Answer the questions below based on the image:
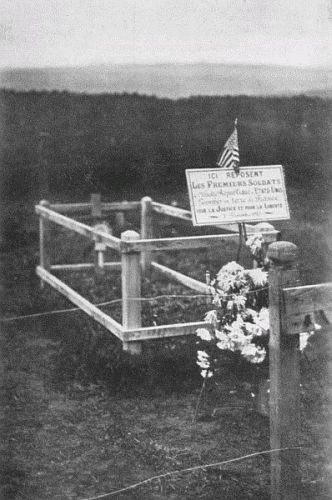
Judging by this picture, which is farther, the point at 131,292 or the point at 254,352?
the point at 131,292

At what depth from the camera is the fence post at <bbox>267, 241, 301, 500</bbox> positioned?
Answer: 351 centimetres

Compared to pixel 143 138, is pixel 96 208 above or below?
below

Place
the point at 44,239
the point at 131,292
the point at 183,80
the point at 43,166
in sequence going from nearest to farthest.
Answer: the point at 131,292, the point at 183,80, the point at 44,239, the point at 43,166

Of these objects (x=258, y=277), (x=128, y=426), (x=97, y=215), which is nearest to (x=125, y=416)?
(x=128, y=426)

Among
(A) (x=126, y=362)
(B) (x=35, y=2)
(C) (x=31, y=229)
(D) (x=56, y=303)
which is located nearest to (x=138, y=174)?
(C) (x=31, y=229)

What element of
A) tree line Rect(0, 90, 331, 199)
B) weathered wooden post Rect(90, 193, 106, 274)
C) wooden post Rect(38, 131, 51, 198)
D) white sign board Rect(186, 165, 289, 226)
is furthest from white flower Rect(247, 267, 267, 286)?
wooden post Rect(38, 131, 51, 198)

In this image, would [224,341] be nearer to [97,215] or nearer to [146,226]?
[146,226]

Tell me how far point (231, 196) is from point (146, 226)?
3768 mm

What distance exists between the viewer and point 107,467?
4.08 metres

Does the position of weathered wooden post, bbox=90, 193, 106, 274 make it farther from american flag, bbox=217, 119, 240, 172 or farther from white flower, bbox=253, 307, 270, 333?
white flower, bbox=253, 307, 270, 333

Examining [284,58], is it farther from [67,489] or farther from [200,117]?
[67,489]

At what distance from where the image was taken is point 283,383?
3.55 m

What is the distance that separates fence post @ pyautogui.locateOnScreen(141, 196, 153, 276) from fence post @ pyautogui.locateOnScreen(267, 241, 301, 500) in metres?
4.98

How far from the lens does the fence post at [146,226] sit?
8.48 metres
